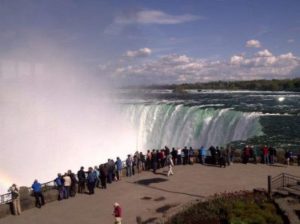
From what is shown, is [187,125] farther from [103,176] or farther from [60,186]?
[60,186]

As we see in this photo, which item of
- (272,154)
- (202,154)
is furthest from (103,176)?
(272,154)

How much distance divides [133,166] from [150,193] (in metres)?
3.08

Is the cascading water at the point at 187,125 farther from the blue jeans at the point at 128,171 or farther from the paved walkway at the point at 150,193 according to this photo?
the blue jeans at the point at 128,171

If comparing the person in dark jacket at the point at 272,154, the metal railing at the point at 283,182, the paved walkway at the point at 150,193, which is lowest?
the paved walkway at the point at 150,193

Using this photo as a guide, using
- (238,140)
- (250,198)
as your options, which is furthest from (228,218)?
(238,140)

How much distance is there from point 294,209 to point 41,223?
7.00 metres

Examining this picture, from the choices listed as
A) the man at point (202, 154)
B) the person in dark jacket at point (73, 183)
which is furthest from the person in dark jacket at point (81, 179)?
the man at point (202, 154)

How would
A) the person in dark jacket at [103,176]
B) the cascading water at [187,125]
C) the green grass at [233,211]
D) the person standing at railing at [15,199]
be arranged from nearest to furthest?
the green grass at [233,211]
the person standing at railing at [15,199]
the person in dark jacket at [103,176]
the cascading water at [187,125]

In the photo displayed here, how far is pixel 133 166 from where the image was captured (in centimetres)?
1583

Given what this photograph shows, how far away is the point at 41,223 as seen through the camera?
35.4 ft

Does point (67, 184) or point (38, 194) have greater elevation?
point (67, 184)

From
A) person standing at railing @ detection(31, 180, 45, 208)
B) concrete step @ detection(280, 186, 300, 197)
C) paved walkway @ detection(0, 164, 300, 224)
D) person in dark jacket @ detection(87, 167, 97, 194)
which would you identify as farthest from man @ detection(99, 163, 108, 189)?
concrete step @ detection(280, 186, 300, 197)

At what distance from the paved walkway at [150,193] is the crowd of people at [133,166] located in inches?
13.5

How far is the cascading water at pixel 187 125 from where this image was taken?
84.1ft
